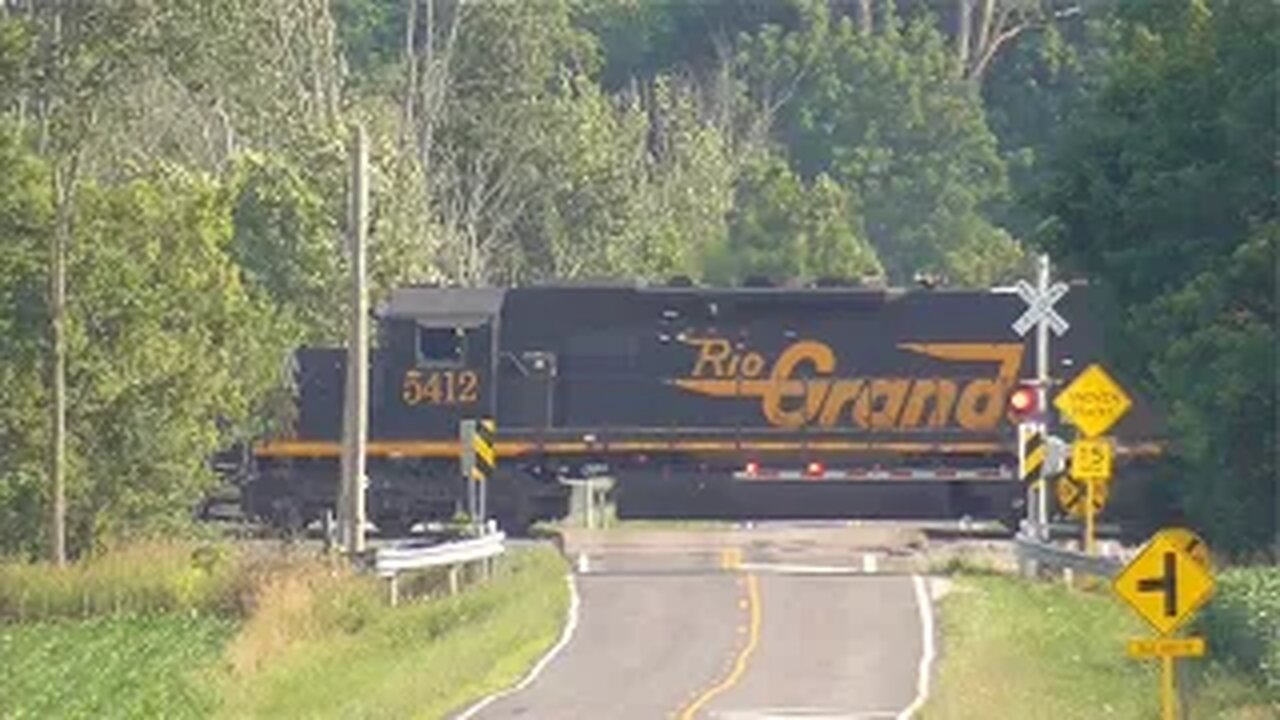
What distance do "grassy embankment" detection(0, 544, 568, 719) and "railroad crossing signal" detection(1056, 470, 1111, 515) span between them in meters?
7.42

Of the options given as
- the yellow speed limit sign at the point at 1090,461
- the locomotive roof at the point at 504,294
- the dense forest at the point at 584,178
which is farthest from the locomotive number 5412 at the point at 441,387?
the yellow speed limit sign at the point at 1090,461

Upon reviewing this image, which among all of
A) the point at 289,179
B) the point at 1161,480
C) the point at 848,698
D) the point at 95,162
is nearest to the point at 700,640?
the point at 848,698

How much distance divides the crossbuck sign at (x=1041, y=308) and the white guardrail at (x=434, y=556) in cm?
865

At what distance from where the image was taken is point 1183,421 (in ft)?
136

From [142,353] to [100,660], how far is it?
10.7m

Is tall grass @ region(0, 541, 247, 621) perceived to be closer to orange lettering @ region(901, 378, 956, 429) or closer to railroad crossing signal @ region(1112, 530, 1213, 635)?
orange lettering @ region(901, 378, 956, 429)

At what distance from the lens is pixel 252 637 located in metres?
37.8

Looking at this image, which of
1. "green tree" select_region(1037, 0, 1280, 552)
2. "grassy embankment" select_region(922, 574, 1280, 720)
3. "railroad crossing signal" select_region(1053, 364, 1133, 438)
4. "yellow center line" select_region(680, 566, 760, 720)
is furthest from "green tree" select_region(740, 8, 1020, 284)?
"railroad crossing signal" select_region(1053, 364, 1133, 438)

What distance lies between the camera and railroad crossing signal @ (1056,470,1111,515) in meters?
44.8

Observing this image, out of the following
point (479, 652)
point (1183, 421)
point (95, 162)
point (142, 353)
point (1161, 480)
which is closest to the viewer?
point (479, 652)

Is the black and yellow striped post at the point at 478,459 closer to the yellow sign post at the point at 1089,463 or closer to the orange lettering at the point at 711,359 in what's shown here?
the orange lettering at the point at 711,359

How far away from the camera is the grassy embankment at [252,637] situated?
3259 centimetres

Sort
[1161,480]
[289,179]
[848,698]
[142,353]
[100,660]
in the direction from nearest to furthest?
[848,698] → [100,660] → [142,353] → [1161,480] → [289,179]

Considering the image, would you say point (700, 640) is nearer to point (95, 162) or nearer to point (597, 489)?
point (597, 489)
